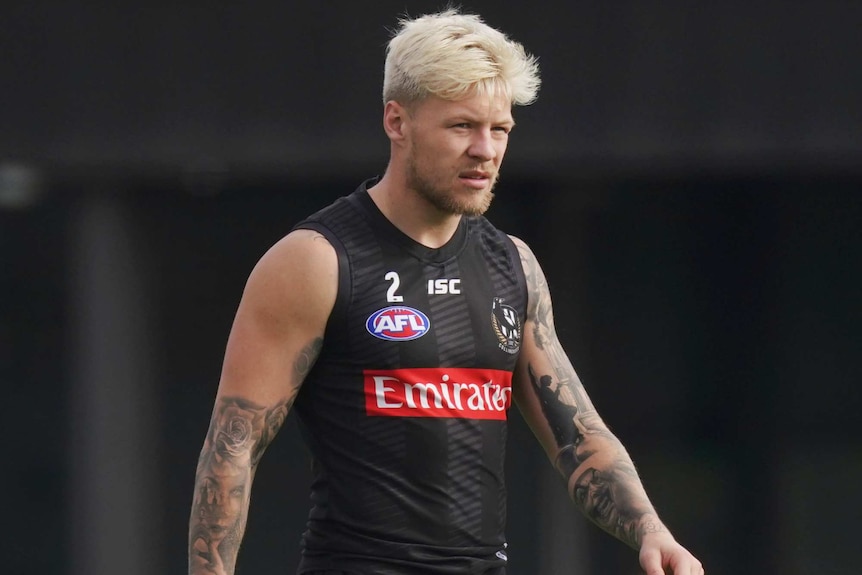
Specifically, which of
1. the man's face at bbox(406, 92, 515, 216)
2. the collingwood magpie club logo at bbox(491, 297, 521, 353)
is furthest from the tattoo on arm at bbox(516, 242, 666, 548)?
the man's face at bbox(406, 92, 515, 216)

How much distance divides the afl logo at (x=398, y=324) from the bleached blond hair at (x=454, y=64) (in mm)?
479

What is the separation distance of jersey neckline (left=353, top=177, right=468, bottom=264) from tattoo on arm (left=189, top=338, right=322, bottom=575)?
32cm

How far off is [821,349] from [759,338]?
0.38 metres

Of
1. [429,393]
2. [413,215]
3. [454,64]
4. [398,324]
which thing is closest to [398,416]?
[429,393]

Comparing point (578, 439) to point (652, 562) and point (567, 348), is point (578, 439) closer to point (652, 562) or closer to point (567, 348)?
point (652, 562)

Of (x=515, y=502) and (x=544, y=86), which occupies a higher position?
(x=544, y=86)

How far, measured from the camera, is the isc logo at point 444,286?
3225 mm

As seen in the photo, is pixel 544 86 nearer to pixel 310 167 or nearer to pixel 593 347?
pixel 310 167

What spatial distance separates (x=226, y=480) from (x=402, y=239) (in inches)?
26.5

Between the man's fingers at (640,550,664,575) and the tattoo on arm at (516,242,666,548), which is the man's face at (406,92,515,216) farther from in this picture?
the man's fingers at (640,550,664,575)

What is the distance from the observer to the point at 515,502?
28.4ft

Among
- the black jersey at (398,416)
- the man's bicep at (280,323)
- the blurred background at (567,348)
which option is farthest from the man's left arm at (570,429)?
the blurred background at (567,348)

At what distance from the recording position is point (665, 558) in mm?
3133

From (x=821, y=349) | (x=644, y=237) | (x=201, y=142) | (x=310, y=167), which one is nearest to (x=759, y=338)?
(x=821, y=349)
